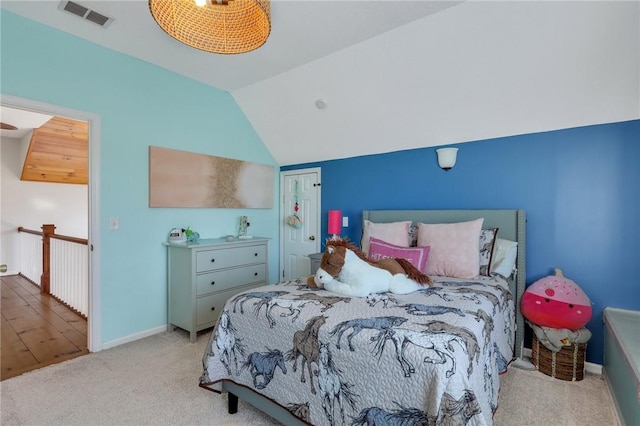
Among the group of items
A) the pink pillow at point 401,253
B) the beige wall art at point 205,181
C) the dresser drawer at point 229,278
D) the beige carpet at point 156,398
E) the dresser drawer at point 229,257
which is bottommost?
the beige carpet at point 156,398

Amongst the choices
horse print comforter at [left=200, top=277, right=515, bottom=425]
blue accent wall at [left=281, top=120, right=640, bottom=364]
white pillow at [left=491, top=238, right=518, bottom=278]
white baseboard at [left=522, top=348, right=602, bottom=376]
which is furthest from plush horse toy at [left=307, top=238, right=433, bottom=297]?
white baseboard at [left=522, top=348, right=602, bottom=376]

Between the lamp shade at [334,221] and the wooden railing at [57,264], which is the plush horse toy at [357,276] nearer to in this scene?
the lamp shade at [334,221]

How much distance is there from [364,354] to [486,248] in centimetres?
177

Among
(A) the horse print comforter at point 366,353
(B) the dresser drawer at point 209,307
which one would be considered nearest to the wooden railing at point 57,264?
(B) the dresser drawer at point 209,307

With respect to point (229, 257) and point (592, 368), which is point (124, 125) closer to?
point (229, 257)

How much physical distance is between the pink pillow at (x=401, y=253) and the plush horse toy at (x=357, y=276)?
0.40 meters

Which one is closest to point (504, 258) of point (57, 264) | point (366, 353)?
point (366, 353)

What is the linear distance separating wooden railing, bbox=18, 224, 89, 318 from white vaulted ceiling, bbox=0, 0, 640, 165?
2142mm

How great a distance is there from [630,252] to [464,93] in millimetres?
1676

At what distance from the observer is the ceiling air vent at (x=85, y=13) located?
6.96 feet

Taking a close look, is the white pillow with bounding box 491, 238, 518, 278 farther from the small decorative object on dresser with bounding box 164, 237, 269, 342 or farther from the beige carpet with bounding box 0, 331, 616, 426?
the small decorative object on dresser with bounding box 164, 237, 269, 342

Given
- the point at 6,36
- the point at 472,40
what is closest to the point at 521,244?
the point at 472,40

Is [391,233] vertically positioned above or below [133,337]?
above

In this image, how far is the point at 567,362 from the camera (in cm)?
220
